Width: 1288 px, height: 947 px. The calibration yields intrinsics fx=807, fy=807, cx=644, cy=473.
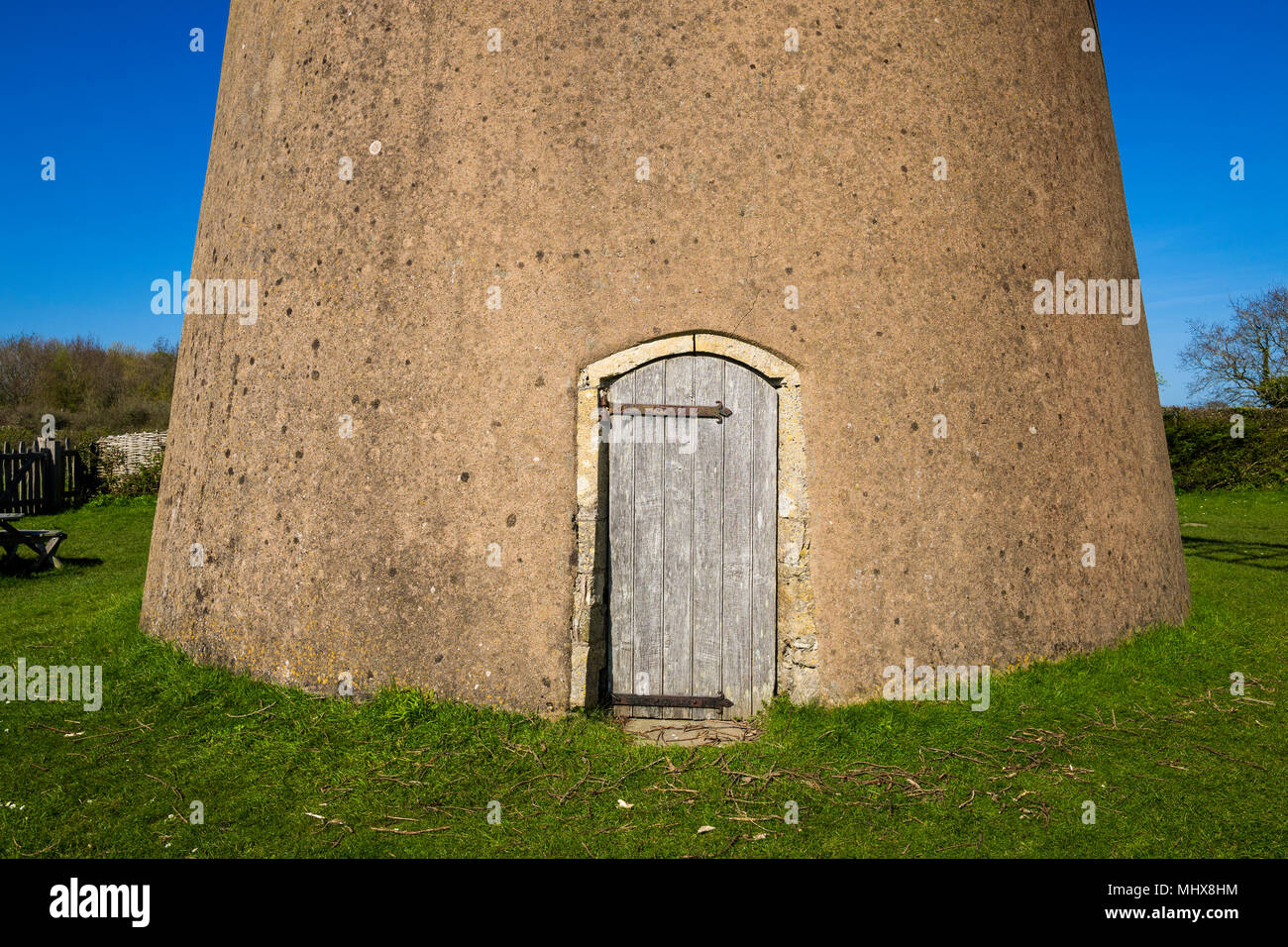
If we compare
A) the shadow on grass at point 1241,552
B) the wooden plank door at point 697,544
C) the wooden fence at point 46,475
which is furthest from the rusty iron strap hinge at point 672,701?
the wooden fence at point 46,475

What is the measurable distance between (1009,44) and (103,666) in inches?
355

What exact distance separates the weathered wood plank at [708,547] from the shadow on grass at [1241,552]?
9.34m

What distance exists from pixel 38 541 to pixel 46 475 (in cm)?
877

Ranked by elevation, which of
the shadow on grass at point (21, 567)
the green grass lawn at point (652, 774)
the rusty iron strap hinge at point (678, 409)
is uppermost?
the rusty iron strap hinge at point (678, 409)

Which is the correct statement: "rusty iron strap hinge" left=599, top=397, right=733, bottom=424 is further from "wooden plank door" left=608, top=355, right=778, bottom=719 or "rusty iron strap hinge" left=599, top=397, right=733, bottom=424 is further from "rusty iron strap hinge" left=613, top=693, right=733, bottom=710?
"rusty iron strap hinge" left=613, top=693, right=733, bottom=710

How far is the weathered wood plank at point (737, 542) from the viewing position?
5879mm

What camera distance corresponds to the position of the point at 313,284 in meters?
6.19

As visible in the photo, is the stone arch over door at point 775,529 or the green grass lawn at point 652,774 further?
the stone arch over door at point 775,529

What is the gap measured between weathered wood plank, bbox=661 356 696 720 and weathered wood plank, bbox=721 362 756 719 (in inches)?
9.3

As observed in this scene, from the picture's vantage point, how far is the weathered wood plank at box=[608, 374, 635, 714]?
5.89 metres

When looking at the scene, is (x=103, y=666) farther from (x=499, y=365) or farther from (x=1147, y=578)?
(x=1147, y=578)

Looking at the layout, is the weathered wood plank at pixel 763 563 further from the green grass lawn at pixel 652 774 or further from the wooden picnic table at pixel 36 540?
the wooden picnic table at pixel 36 540

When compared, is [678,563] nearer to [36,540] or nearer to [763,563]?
[763,563]

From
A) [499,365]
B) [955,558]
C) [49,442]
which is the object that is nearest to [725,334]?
[499,365]
